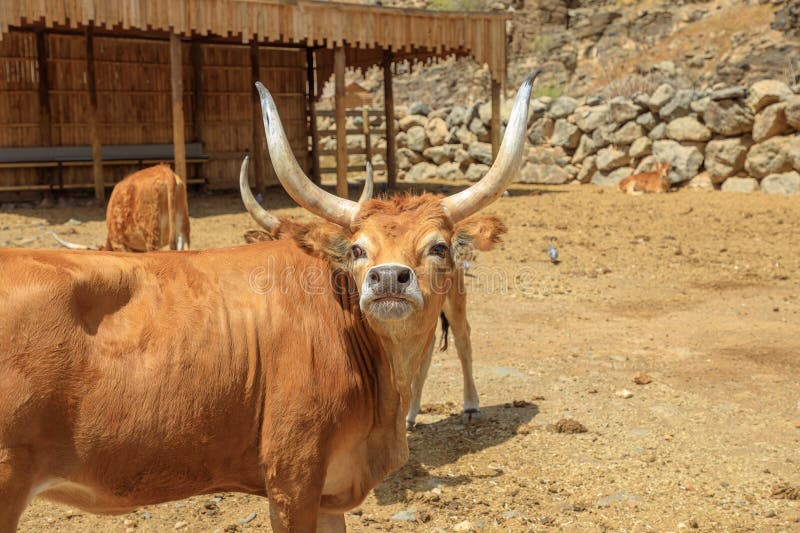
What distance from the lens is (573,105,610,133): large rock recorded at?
19.9 meters

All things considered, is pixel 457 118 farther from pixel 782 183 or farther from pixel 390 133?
pixel 782 183

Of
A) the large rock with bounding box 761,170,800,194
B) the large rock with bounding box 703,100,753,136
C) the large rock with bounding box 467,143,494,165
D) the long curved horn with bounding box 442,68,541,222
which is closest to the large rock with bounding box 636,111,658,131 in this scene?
the large rock with bounding box 703,100,753,136

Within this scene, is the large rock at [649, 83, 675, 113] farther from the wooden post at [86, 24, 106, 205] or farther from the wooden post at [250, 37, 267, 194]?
the wooden post at [86, 24, 106, 205]

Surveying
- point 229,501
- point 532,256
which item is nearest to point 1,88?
point 532,256

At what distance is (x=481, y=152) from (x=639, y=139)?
4.17m

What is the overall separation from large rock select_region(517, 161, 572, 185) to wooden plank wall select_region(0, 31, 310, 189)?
18.8ft

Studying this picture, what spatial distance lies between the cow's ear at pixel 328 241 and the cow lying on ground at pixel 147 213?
5.70 m

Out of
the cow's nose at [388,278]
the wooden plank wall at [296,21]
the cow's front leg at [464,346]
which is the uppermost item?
the wooden plank wall at [296,21]

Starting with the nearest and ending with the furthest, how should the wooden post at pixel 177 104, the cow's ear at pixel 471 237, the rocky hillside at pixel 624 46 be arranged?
the cow's ear at pixel 471 237 → the wooden post at pixel 177 104 → the rocky hillside at pixel 624 46

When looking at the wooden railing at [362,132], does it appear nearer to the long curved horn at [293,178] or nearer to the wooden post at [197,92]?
the wooden post at [197,92]

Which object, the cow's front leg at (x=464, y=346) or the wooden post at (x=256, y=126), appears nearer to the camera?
the cow's front leg at (x=464, y=346)

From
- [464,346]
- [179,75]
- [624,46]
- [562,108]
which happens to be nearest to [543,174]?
[562,108]

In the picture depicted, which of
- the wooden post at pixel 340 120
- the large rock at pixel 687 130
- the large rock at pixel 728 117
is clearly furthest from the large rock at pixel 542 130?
the wooden post at pixel 340 120

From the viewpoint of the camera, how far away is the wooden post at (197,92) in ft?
58.7
